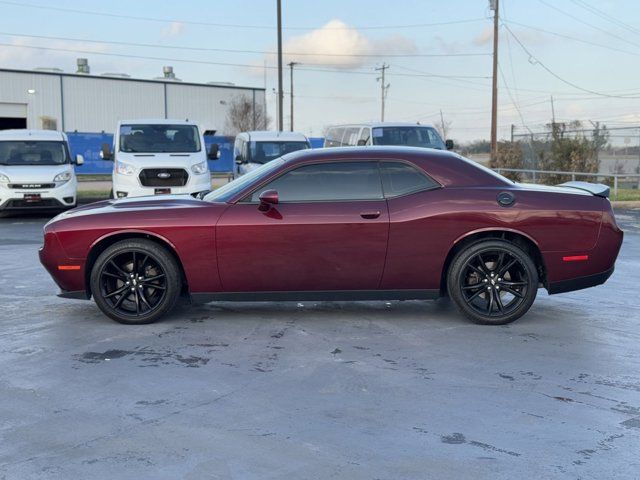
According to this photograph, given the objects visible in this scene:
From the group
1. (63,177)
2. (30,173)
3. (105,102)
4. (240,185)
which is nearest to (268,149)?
(63,177)

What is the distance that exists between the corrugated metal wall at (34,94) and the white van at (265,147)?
3846cm

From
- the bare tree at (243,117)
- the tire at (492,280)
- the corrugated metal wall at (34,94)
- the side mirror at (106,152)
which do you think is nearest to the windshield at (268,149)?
the side mirror at (106,152)

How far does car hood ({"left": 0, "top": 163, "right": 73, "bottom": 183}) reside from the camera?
15.4 meters

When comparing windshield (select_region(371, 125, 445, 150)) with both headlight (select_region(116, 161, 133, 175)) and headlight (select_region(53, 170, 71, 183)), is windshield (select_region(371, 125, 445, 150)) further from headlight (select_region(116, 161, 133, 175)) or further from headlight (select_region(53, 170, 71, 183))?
headlight (select_region(53, 170, 71, 183))

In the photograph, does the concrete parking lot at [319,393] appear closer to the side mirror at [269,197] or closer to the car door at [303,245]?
the car door at [303,245]

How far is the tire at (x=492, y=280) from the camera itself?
246 inches

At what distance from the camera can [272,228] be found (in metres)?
6.14

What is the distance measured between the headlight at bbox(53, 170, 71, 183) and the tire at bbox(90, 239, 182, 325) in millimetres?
10300

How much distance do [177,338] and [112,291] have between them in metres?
0.88

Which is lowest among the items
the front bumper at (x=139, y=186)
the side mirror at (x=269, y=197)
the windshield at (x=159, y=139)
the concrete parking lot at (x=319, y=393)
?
the concrete parking lot at (x=319, y=393)

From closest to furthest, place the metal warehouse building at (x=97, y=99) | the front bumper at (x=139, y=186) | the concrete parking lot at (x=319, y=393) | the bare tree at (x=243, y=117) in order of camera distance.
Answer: the concrete parking lot at (x=319, y=393) → the front bumper at (x=139, y=186) → the metal warehouse building at (x=97, y=99) → the bare tree at (x=243, y=117)

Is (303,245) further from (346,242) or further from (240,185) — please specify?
(240,185)

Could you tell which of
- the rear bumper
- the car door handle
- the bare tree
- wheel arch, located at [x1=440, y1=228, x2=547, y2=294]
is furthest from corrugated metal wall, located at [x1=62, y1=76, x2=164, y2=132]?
the rear bumper

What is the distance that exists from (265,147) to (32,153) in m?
5.39
